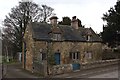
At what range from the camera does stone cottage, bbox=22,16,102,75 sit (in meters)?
31.7

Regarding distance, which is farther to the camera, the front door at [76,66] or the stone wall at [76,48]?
the stone wall at [76,48]

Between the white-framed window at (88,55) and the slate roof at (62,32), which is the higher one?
the slate roof at (62,32)

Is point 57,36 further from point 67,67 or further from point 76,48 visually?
point 67,67

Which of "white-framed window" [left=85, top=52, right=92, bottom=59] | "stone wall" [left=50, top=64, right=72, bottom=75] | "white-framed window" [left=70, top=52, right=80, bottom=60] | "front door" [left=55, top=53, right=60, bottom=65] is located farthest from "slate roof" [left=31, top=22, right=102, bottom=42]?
"stone wall" [left=50, top=64, right=72, bottom=75]

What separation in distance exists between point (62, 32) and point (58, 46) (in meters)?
2.73

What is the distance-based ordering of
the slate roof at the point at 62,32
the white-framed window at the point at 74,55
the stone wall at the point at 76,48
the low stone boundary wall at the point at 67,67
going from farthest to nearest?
the white-framed window at the point at 74,55, the stone wall at the point at 76,48, the slate roof at the point at 62,32, the low stone boundary wall at the point at 67,67

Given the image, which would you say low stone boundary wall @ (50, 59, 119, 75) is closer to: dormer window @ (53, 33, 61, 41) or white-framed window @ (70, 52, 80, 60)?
white-framed window @ (70, 52, 80, 60)

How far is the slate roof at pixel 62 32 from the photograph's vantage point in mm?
33250

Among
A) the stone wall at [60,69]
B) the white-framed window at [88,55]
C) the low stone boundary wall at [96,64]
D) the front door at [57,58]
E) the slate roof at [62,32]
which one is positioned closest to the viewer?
the stone wall at [60,69]

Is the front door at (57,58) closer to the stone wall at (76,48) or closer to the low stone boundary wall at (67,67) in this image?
the stone wall at (76,48)

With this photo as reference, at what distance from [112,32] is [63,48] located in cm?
1135

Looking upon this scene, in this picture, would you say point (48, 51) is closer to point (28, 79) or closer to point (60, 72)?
point (60, 72)

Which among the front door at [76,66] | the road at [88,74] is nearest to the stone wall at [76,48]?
the front door at [76,66]

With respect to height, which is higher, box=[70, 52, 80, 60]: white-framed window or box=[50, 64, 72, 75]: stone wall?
box=[70, 52, 80, 60]: white-framed window
